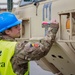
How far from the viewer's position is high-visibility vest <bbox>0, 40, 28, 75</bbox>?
3055 millimetres

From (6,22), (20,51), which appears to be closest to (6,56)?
(20,51)

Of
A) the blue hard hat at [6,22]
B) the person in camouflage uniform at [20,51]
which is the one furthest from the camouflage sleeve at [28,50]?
the blue hard hat at [6,22]

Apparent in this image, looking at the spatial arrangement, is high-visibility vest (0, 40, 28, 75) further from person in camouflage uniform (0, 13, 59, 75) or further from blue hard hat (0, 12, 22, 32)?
blue hard hat (0, 12, 22, 32)

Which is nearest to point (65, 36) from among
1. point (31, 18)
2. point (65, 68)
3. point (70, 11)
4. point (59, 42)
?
point (59, 42)

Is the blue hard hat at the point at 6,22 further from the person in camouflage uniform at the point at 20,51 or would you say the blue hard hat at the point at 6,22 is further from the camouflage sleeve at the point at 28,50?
the camouflage sleeve at the point at 28,50

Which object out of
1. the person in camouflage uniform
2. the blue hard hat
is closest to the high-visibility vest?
the person in camouflage uniform

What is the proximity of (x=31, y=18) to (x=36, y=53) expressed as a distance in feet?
7.80

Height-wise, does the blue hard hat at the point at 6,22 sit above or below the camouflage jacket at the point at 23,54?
above

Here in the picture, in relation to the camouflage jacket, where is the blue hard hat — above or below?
above

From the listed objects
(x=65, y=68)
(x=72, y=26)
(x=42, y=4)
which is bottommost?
(x=65, y=68)

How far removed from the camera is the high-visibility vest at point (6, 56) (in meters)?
3.05

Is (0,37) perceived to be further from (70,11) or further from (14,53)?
(70,11)

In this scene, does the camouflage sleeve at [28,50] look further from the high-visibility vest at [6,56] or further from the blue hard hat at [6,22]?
the blue hard hat at [6,22]

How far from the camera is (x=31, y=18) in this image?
548cm
